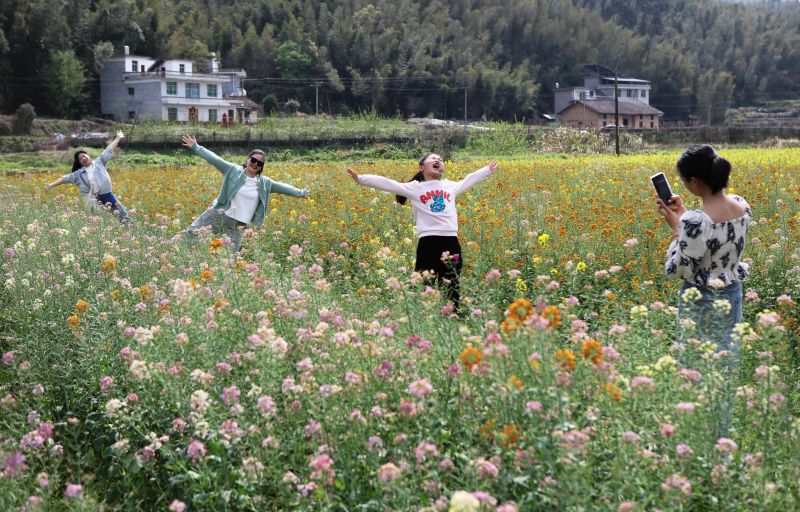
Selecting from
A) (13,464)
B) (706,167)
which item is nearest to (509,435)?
(13,464)

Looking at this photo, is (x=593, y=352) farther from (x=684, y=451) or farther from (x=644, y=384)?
(x=684, y=451)

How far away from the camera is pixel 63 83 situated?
6328 cm

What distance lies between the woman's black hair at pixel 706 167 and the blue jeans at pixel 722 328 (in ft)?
1.67

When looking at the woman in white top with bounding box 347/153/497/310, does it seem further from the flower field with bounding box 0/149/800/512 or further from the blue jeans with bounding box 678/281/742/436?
the blue jeans with bounding box 678/281/742/436

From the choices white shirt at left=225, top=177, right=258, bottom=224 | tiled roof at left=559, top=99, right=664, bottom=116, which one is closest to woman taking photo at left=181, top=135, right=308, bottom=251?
white shirt at left=225, top=177, right=258, bottom=224

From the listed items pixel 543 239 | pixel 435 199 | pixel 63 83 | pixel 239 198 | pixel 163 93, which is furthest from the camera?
pixel 163 93

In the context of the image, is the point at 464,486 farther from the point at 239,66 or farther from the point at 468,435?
the point at 239,66

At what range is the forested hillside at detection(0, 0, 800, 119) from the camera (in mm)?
66938

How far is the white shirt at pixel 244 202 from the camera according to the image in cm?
795

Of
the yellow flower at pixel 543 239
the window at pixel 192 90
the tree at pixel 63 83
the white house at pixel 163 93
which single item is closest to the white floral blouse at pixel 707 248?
the yellow flower at pixel 543 239

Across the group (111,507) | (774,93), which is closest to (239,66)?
(774,93)

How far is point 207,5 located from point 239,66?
19.3m

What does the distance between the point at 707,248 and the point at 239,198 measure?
15.8 ft

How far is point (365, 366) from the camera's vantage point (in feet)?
12.2
